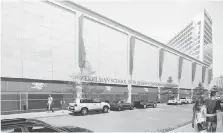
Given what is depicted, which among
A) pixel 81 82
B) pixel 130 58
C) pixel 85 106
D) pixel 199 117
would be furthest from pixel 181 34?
pixel 199 117

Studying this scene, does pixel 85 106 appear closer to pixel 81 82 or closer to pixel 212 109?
pixel 81 82

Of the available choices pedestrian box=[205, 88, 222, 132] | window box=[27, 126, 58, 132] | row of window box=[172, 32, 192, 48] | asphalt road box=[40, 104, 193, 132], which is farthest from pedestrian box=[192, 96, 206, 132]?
row of window box=[172, 32, 192, 48]

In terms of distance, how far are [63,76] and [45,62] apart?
3034 millimetres

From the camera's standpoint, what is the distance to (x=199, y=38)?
265 ft

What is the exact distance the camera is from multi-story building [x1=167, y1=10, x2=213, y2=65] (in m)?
78.7

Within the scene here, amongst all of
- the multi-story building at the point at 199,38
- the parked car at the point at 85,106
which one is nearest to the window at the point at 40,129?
the parked car at the point at 85,106

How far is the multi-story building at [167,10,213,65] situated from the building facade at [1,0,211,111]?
4889 centimetres

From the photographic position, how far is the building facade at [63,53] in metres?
19.7

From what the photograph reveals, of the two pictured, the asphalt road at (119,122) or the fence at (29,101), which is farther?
the fence at (29,101)

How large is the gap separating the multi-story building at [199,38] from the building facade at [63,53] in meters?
48.9

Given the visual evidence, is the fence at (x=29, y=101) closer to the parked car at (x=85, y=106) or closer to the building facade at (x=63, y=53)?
the building facade at (x=63, y=53)

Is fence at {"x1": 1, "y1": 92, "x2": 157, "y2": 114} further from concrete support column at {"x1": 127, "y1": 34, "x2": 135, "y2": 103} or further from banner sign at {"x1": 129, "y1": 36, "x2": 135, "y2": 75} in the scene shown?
banner sign at {"x1": 129, "y1": 36, "x2": 135, "y2": 75}

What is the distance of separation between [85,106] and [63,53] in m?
9.13

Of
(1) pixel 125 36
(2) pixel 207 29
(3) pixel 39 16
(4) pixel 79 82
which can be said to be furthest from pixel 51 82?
(2) pixel 207 29
